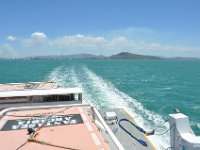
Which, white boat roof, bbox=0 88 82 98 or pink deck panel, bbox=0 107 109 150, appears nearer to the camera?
pink deck panel, bbox=0 107 109 150

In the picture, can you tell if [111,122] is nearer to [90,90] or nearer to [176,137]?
[176,137]

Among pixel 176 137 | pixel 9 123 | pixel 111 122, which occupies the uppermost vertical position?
pixel 9 123

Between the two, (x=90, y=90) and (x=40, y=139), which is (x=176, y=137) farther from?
(x=90, y=90)

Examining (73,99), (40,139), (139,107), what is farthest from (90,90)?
(40,139)

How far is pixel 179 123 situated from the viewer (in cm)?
1123

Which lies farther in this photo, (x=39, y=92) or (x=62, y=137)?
(x=39, y=92)

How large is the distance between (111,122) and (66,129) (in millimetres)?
7923

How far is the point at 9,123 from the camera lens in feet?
34.7

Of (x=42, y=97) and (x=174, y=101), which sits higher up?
(x=42, y=97)

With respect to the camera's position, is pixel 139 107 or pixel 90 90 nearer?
pixel 139 107

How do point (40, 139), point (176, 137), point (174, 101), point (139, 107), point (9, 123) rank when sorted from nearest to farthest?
→ 1. point (40, 139)
2. point (9, 123)
3. point (176, 137)
4. point (139, 107)
5. point (174, 101)

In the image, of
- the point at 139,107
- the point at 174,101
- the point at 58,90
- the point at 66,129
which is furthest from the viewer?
the point at 174,101

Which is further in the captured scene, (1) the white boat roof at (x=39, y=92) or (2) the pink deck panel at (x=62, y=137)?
(1) the white boat roof at (x=39, y=92)

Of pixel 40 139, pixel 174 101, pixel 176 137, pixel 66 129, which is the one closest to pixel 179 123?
pixel 176 137
